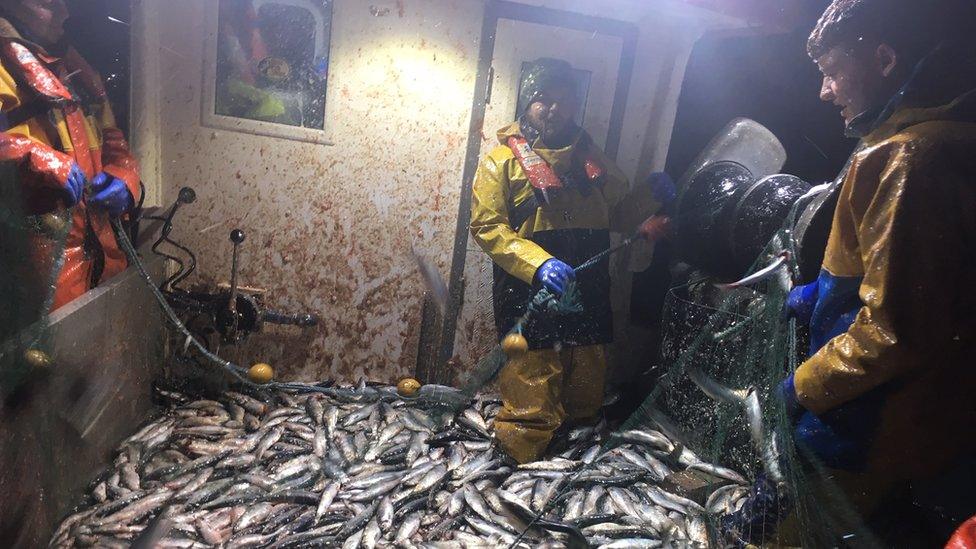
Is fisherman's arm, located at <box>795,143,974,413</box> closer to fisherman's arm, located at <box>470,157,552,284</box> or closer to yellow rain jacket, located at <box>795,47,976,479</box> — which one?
yellow rain jacket, located at <box>795,47,976,479</box>

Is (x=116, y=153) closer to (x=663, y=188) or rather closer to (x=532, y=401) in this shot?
(x=532, y=401)

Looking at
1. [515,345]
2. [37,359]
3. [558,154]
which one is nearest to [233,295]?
[37,359]

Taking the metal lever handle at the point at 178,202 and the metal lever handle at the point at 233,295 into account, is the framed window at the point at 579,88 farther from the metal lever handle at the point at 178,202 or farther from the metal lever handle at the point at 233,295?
the metal lever handle at the point at 178,202

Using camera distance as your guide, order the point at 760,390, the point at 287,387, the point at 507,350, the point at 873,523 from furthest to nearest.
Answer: the point at 287,387 < the point at 507,350 < the point at 760,390 < the point at 873,523

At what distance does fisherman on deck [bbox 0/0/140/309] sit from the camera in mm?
3332

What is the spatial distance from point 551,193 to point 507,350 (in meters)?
1.39

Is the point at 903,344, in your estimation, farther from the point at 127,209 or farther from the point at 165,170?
the point at 165,170

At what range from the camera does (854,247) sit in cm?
250

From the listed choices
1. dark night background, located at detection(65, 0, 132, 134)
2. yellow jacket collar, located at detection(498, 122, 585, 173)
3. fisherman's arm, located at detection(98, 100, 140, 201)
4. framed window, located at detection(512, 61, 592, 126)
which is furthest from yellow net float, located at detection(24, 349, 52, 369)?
framed window, located at detection(512, 61, 592, 126)

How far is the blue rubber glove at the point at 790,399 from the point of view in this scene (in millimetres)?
2703

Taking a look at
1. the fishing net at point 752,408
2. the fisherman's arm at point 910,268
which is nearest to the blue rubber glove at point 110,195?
the fishing net at point 752,408

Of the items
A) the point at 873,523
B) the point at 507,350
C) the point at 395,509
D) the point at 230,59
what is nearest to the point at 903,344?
the point at 873,523

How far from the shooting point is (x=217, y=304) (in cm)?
514

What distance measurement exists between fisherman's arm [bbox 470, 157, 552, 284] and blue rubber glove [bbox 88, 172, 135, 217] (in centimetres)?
266
